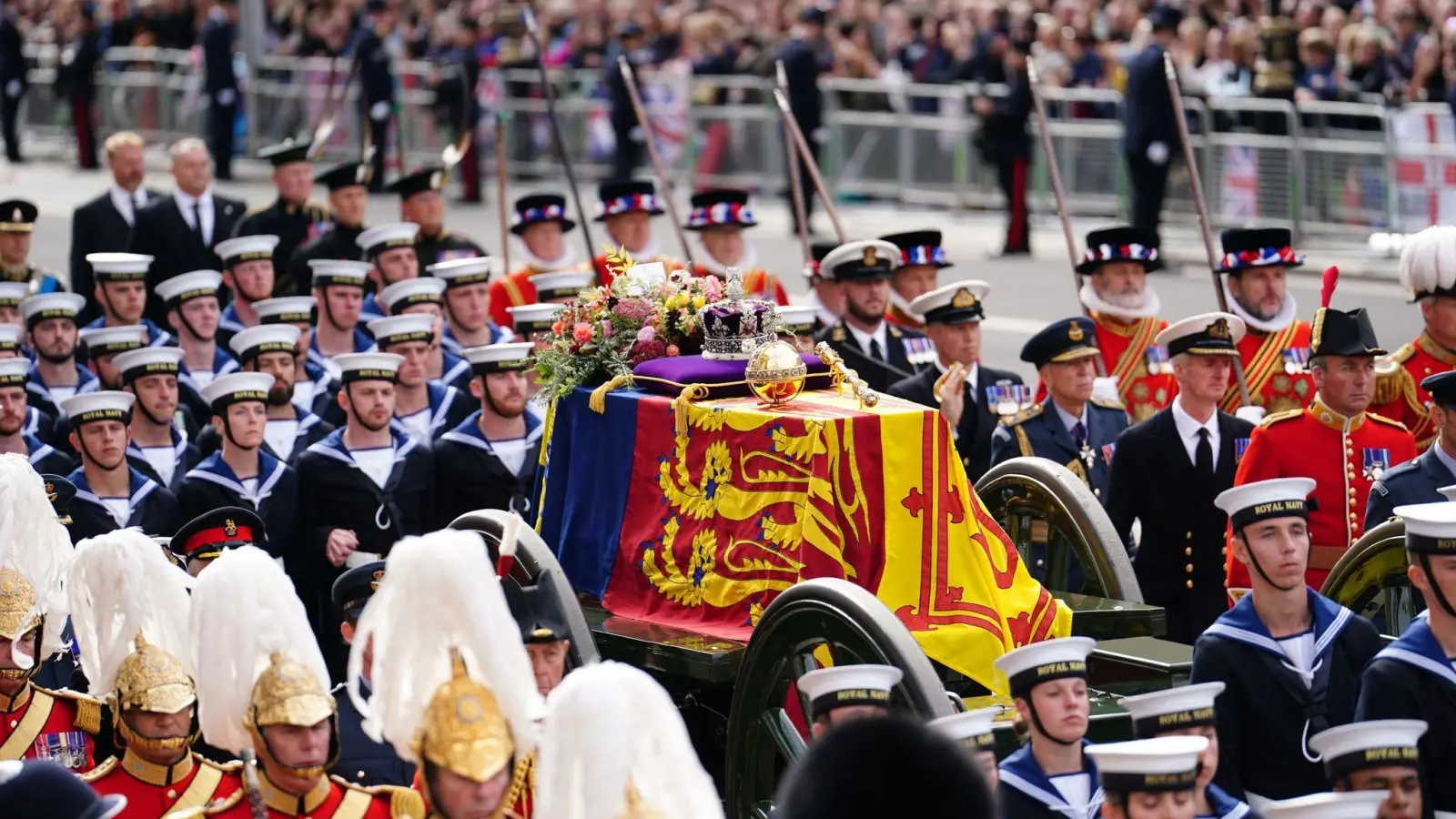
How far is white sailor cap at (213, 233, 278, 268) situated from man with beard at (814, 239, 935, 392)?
342 cm

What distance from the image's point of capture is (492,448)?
10031 mm

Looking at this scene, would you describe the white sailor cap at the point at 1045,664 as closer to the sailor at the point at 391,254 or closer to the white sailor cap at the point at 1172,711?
the white sailor cap at the point at 1172,711

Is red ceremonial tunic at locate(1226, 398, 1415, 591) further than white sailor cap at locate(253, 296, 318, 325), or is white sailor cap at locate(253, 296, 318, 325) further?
white sailor cap at locate(253, 296, 318, 325)

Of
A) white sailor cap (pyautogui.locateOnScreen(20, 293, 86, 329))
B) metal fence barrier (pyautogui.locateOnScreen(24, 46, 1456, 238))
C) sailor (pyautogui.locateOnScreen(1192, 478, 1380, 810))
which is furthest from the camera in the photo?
metal fence barrier (pyautogui.locateOnScreen(24, 46, 1456, 238))

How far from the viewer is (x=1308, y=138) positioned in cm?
1809

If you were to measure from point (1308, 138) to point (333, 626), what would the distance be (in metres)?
10.6

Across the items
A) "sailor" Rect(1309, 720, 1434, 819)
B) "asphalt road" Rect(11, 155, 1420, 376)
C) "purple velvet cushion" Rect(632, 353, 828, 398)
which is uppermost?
"purple velvet cushion" Rect(632, 353, 828, 398)

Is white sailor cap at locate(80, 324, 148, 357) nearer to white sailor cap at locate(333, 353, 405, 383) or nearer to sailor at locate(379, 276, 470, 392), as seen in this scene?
sailor at locate(379, 276, 470, 392)

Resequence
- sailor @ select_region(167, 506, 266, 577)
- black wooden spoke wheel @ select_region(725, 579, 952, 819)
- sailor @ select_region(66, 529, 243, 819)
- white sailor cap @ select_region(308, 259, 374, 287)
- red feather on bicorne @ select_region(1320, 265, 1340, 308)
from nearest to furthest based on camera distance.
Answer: sailor @ select_region(66, 529, 243, 819) < black wooden spoke wheel @ select_region(725, 579, 952, 819) < sailor @ select_region(167, 506, 266, 577) < red feather on bicorne @ select_region(1320, 265, 1340, 308) < white sailor cap @ select_region(308, 259, 374, 287)

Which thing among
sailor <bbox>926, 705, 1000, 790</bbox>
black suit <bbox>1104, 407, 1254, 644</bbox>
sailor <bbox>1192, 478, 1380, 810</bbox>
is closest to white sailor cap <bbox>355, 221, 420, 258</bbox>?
black suit <bbox>1104, 407, 1254, 644</bbox>

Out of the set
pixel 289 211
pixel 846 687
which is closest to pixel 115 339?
pixel 289 211

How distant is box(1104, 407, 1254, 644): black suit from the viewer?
9.09m

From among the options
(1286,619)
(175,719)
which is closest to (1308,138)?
(1286,619)

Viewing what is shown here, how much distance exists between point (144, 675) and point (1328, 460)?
448 centimetres
